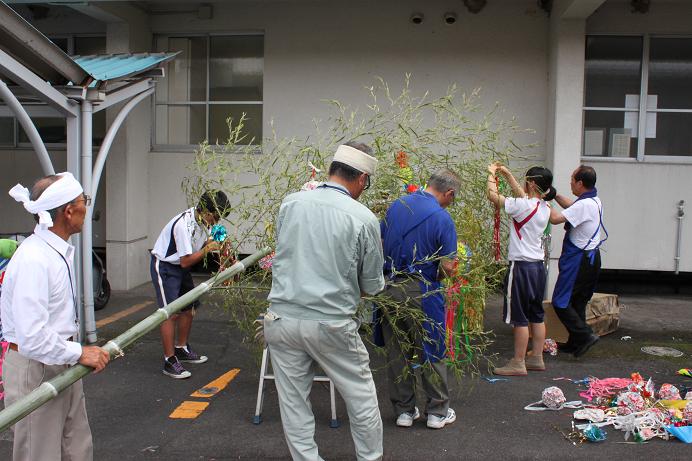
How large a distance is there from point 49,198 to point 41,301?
472 millimetres

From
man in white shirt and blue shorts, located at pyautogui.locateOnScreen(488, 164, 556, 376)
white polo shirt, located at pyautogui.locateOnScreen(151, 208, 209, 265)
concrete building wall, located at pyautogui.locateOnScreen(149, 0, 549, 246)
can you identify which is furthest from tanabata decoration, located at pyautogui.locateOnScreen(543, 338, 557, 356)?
white polo shirt, located at pyautogui.locateOnScreen(151, 208, 209, 265)

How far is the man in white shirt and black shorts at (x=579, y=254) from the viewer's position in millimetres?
5996

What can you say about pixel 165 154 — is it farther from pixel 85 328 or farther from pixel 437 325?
pixel 437 325

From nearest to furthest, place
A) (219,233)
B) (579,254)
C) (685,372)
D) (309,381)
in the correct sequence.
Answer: (309,381) < (219,233) < (685,372) < (579,254)

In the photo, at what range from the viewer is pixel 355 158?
11.1 feet

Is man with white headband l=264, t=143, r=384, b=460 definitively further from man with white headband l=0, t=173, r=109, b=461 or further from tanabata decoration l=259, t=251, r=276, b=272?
tanabata decoration l=259, t=251, r=276, b=272

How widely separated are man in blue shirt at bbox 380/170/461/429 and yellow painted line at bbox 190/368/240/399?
1556 mm

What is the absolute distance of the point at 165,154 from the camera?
365 inches

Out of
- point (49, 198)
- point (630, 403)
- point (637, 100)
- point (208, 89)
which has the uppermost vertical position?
point (208, 89)

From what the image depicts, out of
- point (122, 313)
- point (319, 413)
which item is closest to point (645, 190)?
point (319, 413)

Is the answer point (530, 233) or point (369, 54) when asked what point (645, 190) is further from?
point (369, 54)

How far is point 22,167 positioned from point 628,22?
27.8 ft

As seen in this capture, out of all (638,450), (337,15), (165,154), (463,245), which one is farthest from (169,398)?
(337,15)

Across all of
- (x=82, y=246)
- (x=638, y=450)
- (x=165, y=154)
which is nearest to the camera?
(x=638, y=450)
